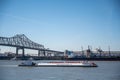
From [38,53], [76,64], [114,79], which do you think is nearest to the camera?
[114,79]

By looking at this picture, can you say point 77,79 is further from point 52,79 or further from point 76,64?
point 76,64

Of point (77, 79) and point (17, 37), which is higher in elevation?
point (17, 37)

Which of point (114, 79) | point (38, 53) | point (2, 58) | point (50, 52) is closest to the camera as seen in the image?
point (114, 79)

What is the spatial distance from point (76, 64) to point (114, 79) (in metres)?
20.0

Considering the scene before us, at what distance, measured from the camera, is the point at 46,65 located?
4153cm

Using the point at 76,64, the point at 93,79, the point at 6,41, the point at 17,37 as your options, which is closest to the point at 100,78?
the point at 93,79

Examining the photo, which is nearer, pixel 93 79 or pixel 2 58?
pixel 93 79

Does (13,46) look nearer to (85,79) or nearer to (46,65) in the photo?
(46,65)

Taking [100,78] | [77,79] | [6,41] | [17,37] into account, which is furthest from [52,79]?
[17,37]

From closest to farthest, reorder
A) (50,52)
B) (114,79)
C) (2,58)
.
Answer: (114,79), (2,58), (50,52)

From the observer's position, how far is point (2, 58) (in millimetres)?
81188

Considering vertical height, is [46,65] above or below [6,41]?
below

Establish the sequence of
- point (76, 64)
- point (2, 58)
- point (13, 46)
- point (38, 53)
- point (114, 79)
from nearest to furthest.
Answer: point (114, 79)
point (76, 64)
point (13, 46)
point (2, 58)
point (38, 53)

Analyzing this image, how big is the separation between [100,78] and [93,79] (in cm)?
86
